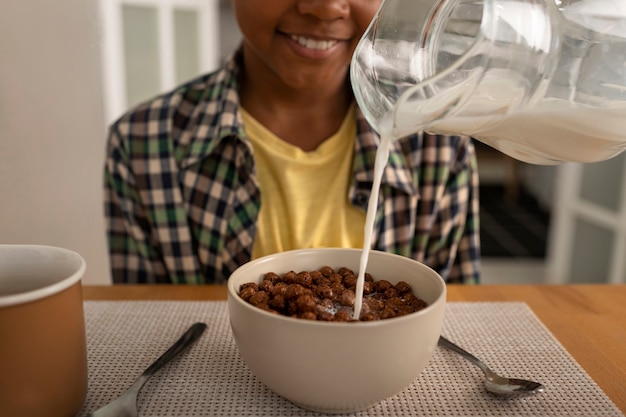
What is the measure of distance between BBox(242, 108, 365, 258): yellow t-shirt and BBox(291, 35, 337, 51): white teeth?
174 mm

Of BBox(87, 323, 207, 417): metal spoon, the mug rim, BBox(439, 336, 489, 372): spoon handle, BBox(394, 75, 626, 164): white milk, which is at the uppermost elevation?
BBox(394, 75, 626, 164): white milk

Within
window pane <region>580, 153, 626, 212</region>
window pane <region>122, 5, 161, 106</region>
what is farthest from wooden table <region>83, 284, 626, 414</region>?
window pane <region>580, 153, 626, 212</region>

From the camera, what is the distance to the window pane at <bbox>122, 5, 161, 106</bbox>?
58.7 inches

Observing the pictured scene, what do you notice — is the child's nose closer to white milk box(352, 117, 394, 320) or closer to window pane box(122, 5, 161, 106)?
white milk box(352, 117, 394, 320)

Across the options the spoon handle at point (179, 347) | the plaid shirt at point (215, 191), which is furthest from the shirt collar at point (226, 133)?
the spoon handle at point (179, 347)

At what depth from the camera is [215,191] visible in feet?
2.80

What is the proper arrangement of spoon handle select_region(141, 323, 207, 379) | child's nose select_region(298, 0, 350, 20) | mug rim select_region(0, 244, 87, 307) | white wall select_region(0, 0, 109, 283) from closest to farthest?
mug rim select_region(0, 244, 87, 307) → spoon handle select_region(141, 323, 207, 379) → child's nose select_region(298, 0, 350, 20) → white wall select_region(0, 0, 109, 283)

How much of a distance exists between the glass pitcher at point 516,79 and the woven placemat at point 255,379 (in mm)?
186

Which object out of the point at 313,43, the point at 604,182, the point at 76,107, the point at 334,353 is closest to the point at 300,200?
the point at 313,43

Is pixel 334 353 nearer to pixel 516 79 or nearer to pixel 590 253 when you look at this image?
pixel 516 79

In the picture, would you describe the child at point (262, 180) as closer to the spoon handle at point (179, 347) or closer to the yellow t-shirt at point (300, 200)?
the yellow t-shirt at point (300, 200)

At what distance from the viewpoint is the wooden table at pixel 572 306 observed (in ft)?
1.73

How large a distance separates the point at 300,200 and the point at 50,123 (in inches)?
26.9

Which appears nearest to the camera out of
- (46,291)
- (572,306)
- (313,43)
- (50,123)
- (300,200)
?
(46,291)
